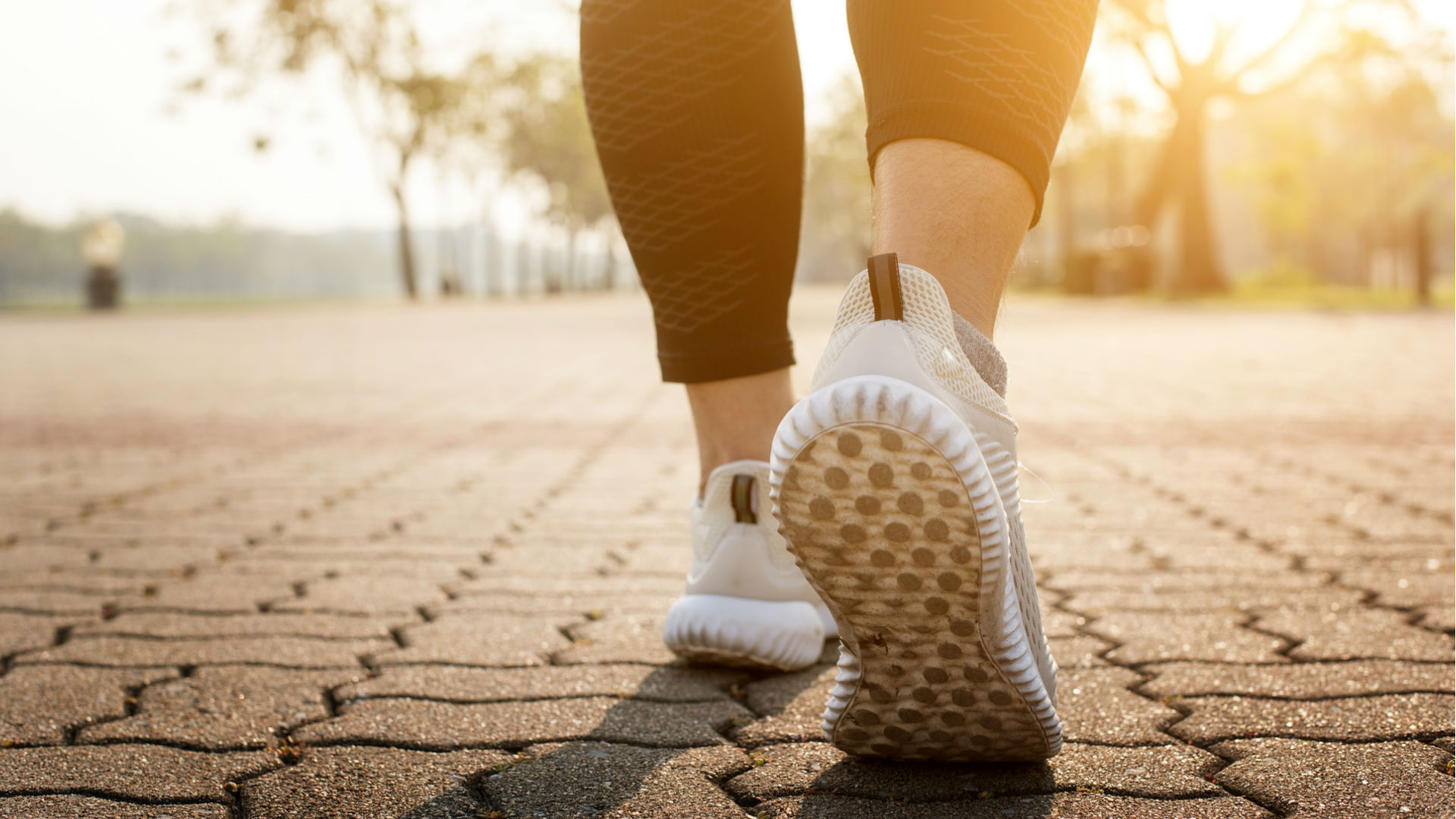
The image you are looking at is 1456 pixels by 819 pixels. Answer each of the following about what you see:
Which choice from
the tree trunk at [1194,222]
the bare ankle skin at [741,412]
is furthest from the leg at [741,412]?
the tree trunk at [1194,222]

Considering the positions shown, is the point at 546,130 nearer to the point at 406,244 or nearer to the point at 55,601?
the point at 406,244

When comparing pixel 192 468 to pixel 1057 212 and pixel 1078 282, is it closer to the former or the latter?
pixel 1078 282

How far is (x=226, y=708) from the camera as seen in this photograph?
56.9 inches

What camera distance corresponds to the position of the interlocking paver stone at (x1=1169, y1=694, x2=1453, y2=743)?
→ 1279mm

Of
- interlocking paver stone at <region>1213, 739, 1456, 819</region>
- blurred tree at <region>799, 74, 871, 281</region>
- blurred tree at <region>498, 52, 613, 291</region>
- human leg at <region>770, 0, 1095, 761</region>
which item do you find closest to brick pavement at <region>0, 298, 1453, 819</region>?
interlocking paver stone at <region>1213, 739, 1456, 819</region>

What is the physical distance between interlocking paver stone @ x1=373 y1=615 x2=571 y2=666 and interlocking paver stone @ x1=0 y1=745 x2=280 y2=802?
38 centimetres

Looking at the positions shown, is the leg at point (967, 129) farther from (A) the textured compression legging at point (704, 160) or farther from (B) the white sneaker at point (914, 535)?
(A) the textured compression legging at point (704, 160)

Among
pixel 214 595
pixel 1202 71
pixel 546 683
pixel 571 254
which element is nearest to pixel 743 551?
pixel 546 683

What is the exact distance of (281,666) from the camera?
164 centimetres

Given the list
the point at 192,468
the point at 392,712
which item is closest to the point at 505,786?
the point at 392,712

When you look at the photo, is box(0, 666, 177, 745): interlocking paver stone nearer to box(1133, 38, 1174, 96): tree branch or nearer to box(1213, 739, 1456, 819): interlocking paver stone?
box(1213, 739, 1456, 819): interlocking paver stone

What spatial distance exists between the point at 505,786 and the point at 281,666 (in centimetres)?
60

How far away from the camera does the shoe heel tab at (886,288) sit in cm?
111

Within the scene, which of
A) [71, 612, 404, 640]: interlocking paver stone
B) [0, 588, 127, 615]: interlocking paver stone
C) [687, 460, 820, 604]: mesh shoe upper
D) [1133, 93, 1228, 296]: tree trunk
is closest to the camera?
[687, 460, 820, 604]: mesh shoe upper
